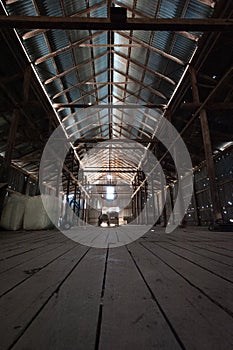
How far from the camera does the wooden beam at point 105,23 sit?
3.10 meters

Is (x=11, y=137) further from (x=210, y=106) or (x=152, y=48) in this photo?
(x=210, y=106)

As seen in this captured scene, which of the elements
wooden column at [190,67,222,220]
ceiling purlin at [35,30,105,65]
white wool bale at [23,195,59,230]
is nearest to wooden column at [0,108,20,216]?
white wool bale at [23,195,59,230]

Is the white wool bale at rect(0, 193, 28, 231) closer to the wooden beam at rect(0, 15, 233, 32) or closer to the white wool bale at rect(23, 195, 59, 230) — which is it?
the white wool bale at rect(23, 195, 59, 230)

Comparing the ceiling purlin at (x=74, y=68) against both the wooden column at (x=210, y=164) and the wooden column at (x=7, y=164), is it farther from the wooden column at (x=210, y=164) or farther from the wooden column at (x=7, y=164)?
the wooden column at (x=210, y=164)

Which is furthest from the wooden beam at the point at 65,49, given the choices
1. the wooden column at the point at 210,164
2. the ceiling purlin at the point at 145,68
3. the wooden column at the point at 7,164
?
the wooden column at the point at 210,164

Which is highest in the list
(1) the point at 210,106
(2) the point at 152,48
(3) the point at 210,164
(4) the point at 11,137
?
(2) the point at 152,48

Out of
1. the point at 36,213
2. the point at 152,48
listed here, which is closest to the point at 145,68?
the point at 152,48

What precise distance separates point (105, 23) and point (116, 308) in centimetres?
375

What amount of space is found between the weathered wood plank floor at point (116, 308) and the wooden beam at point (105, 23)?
11.7 feet

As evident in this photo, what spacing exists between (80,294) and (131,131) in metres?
13.0

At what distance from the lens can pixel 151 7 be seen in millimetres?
5977

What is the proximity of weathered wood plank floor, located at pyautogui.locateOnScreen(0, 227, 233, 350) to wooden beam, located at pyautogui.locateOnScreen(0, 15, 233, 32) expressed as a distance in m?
3.56

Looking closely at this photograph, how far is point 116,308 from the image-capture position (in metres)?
0.88

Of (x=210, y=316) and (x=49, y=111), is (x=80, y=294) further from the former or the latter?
(x=49, y=111)
